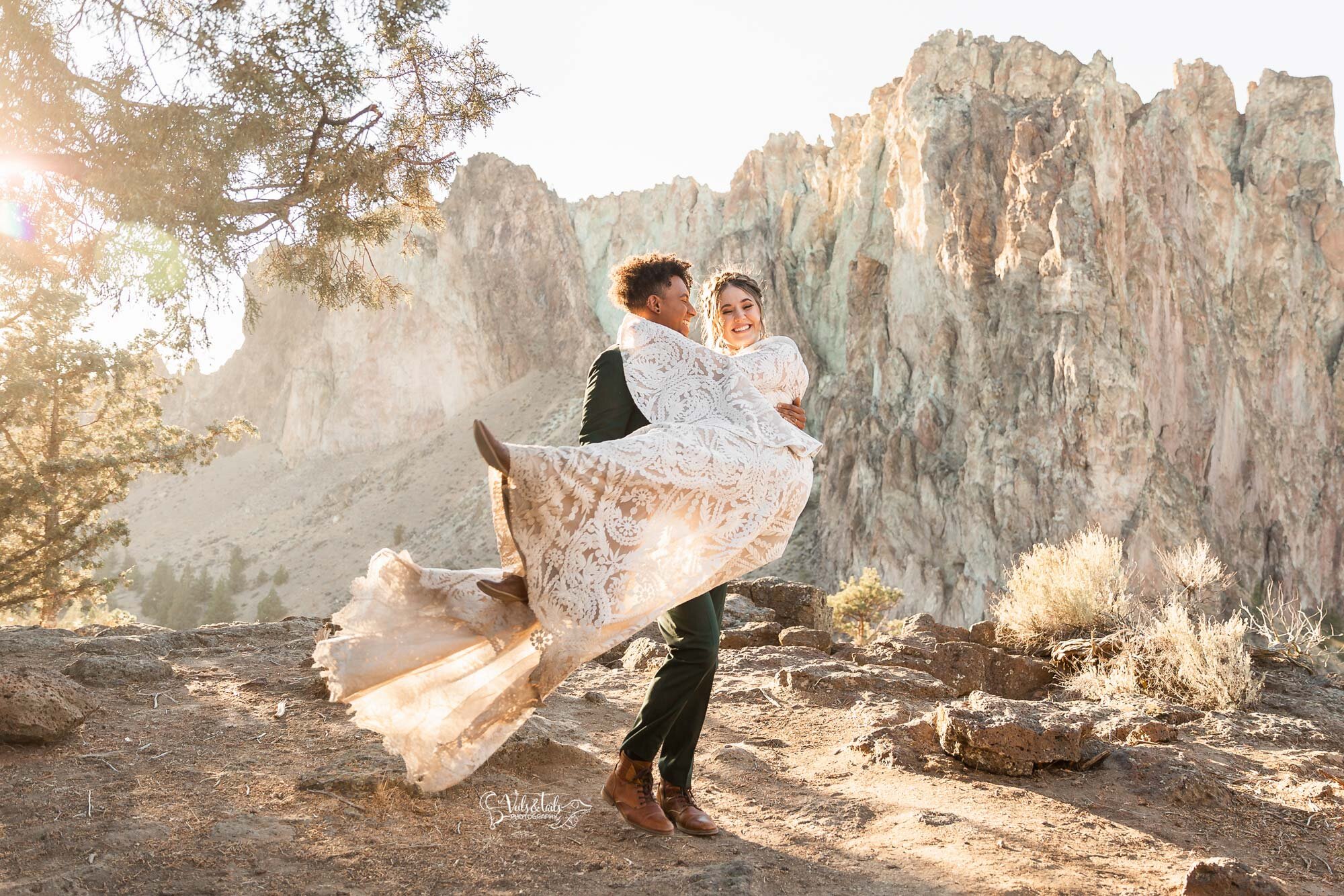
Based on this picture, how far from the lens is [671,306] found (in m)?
3.31

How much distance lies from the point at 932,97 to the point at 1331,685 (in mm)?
34107

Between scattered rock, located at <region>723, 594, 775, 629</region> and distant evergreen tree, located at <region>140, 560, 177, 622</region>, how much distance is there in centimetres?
3157

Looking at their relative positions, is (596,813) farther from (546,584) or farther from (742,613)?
(742,613)

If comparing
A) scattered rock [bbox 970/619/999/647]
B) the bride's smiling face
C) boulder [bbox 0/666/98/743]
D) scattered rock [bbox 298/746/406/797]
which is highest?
the bride's smiling face

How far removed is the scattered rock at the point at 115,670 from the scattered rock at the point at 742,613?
4063 mm

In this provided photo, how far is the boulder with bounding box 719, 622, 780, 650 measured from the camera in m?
6.91

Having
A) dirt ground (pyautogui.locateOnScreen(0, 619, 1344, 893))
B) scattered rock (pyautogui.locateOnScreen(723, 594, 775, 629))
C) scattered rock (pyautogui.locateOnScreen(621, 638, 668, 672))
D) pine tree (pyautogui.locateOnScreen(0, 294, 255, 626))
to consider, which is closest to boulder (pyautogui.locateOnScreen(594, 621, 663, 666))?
scattered rock (pyautogui.locateOnScreen(621, 638, 668, 672))

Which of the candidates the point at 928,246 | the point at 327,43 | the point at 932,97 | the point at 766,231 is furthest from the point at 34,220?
the point at 766,231

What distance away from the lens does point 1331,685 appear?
573 cm

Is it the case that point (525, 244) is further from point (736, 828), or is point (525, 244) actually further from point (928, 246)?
point (736, 828)

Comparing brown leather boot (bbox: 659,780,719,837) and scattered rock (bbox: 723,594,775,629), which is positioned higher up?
brown leather boot (bbox: 659,780,719,837)

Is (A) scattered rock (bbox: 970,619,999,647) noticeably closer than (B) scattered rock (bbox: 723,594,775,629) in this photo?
No

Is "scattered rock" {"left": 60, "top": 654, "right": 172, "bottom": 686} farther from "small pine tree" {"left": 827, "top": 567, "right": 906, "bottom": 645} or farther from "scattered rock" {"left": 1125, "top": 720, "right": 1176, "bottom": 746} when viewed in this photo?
"small pine tree" {"left": 827, "top": 567, "right": 906, "bottom": 645}

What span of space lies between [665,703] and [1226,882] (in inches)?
64.2
